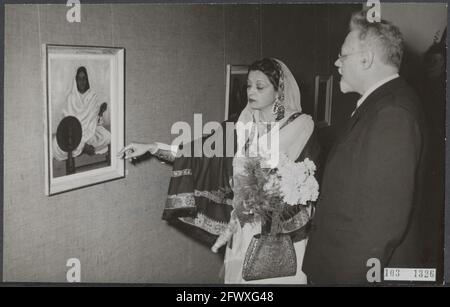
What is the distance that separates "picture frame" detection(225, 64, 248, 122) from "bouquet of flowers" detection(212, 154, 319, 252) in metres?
0.20

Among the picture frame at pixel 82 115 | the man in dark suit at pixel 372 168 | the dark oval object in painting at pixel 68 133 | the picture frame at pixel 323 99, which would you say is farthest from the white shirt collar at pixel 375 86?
the dark oval object in painting at pixel 68 133

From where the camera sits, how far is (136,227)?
226 centimetres

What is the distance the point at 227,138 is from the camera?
225 cm

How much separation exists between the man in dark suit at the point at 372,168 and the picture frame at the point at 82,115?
79 cm

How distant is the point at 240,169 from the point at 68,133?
64 cm

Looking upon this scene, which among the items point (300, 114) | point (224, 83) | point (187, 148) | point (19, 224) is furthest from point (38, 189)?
point (300, 114)

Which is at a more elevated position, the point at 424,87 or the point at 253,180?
the point at 424,87

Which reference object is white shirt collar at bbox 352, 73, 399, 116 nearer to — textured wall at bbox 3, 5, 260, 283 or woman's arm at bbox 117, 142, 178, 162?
textured wall at bbox 3, 5, 260, 283

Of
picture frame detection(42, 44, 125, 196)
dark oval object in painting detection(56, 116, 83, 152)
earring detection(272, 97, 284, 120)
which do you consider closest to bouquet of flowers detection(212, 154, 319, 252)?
earring detection(272, 97, 284, 120)

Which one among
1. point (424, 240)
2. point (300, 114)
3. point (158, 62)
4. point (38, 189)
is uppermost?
point (158, 62)

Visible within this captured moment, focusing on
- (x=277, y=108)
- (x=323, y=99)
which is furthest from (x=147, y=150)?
(x=323, y=99)

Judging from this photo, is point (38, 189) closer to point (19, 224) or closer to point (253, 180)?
point (19, 224)

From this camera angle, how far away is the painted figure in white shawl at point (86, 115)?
2209 mm

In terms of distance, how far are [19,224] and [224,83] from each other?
3.00 ft
